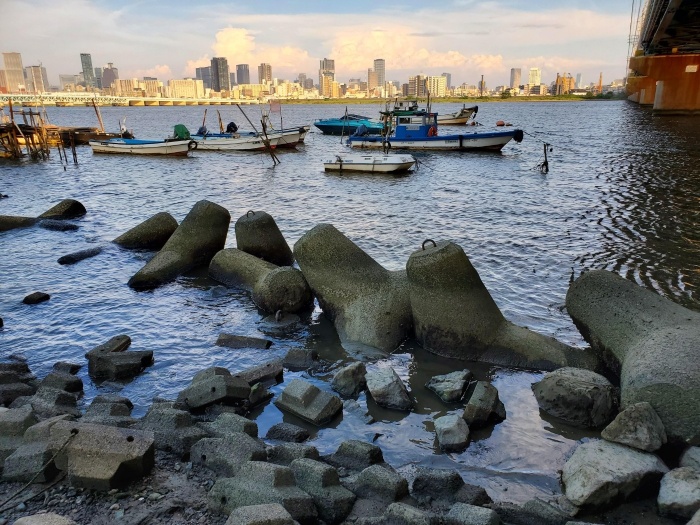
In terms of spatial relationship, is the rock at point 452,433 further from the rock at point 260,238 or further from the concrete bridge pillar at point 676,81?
the concrete bridge pillar at point 676,81

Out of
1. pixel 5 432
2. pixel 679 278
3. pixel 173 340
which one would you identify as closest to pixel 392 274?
pixel 173 340

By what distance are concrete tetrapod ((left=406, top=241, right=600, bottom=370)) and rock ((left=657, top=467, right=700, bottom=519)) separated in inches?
143

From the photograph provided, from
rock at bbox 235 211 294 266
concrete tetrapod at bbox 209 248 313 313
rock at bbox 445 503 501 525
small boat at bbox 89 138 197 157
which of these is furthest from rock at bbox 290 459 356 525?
small boat at bbox 89 138 197 157

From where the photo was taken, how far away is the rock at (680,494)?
546cm

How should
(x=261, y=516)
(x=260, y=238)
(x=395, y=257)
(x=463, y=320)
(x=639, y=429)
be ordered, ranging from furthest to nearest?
(x=395, y=257) → (x=260, y=238) → (x=463, y=320) → (x=639, y=429) → (x=261, y=516)

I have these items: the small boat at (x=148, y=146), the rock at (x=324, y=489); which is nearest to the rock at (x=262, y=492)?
the rock at (x=324, y=489)

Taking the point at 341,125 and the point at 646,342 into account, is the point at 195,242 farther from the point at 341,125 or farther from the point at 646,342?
the point at 341,125

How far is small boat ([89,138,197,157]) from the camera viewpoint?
46.4 m

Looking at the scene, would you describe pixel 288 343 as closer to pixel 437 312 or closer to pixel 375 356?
pixel 375 356

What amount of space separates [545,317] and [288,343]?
5.42 metres

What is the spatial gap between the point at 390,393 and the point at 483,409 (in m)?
1.34

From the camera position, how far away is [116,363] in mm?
9195

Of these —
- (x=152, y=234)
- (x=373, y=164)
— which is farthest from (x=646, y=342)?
(x=373, y=164)

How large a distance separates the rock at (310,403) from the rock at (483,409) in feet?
5.91
